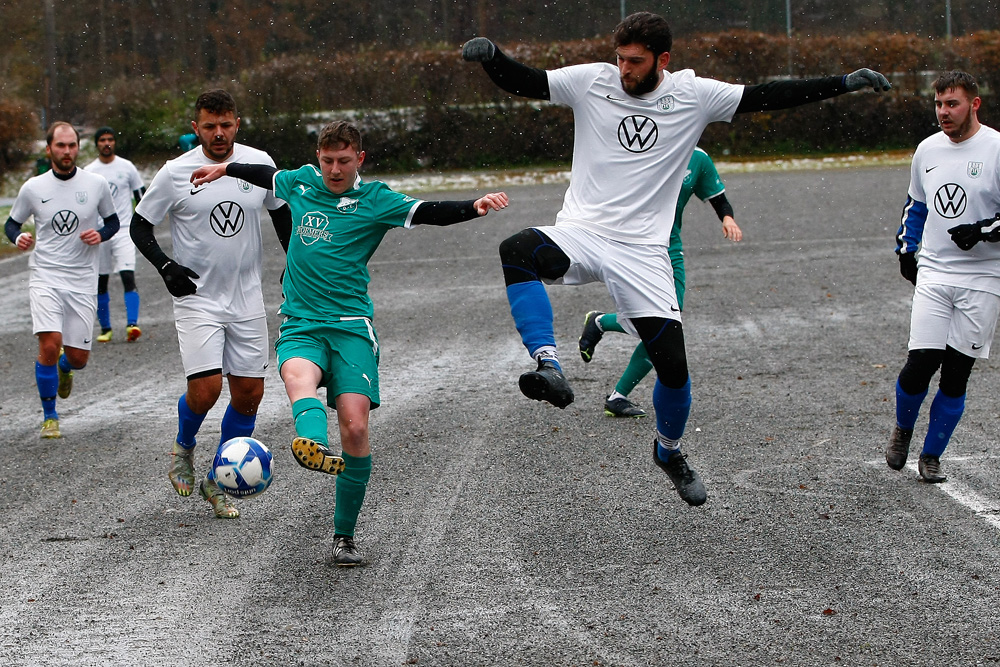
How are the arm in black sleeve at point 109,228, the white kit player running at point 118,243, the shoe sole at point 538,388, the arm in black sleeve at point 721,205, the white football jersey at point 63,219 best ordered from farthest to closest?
the white kit player running at point 118,243
the white football jersey at point 63,219
the arm in black sleeve at point 109,228
the arm in black sleeve at point 721,205
the shoe sole at point 538,388

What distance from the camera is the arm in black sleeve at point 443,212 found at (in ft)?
19.0

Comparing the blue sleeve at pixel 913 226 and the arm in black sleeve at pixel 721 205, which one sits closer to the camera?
the blue sleeve at pixel 913 226

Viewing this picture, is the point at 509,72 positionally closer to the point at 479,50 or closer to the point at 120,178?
the point at 479,50

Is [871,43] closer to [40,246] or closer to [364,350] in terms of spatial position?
[40,246]

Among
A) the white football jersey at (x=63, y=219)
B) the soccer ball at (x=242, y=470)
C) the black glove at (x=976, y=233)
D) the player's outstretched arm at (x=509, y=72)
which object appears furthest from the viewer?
the white football jersey at (x=63, y=219)

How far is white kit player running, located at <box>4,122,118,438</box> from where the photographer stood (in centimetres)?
948

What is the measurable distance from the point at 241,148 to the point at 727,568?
A: 369 cm

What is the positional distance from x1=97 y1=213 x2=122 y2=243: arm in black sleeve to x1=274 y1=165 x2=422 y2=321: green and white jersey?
13.3ft

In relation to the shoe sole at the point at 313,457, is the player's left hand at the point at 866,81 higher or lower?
higher

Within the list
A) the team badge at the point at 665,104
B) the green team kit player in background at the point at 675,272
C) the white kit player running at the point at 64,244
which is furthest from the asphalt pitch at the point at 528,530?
the team badge at the point at 665,104

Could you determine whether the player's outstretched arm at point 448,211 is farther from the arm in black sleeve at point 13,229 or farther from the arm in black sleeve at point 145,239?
the arm in black sleeve at point 13,229

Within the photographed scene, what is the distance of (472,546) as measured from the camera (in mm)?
6043

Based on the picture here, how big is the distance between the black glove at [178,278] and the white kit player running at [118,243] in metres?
7.05

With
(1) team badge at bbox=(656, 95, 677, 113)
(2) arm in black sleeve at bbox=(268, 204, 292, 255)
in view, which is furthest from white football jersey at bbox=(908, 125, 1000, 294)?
(2) arm in black sleeve at bbox=(268, 204, 292, 255)
